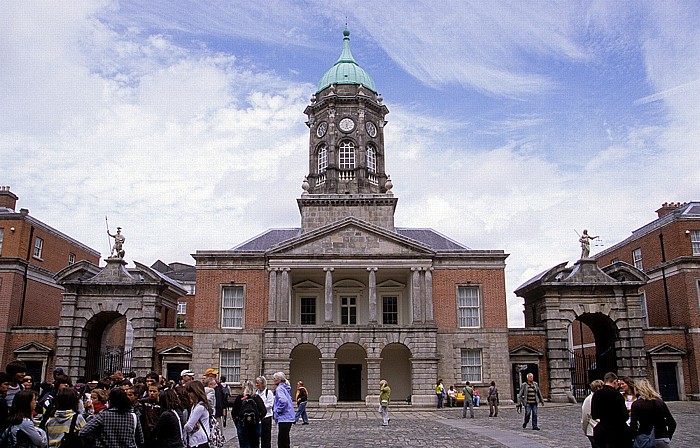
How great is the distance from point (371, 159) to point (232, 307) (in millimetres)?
13536

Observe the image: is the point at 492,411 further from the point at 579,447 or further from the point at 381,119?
the point at 381,119

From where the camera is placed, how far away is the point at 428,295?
117ft

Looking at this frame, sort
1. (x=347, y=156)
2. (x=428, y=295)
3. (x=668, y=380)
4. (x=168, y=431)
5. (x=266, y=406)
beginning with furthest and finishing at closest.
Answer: (x=347, y=156) → (x=668, y=380) → (x=428, y=295) → (x=266, y=406) → (x=168, y=431)

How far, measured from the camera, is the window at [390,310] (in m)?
39.0

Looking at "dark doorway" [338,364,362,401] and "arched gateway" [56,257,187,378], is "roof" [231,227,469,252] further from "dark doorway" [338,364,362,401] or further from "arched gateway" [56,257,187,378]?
"dark doorway" [338,364,362,401]

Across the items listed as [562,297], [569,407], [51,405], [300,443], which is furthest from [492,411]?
[51,405]

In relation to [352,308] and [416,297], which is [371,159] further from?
[416,297]

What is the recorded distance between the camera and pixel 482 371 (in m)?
35.6

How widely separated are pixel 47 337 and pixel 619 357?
3244cm

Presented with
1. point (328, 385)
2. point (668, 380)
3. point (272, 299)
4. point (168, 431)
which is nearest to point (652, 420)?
point (168, 431)

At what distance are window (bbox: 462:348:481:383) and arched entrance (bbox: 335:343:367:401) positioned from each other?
5930mm

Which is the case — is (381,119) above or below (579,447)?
above

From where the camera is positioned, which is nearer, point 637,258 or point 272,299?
point 272,299

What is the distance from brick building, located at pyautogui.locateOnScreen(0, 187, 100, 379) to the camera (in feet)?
117
